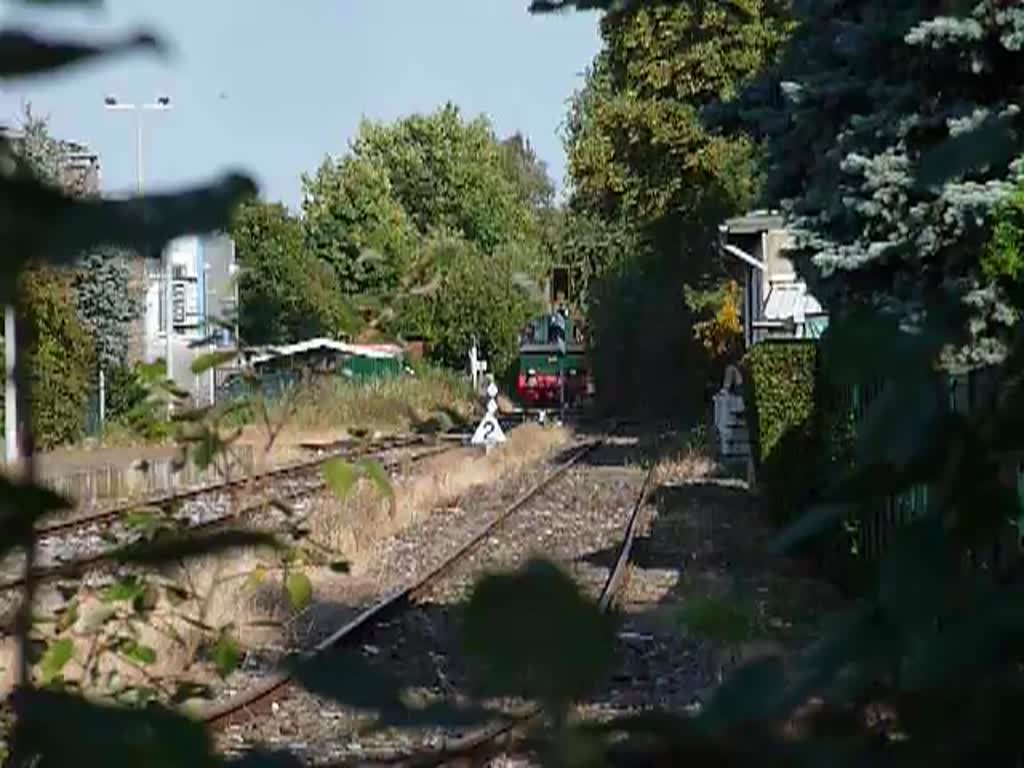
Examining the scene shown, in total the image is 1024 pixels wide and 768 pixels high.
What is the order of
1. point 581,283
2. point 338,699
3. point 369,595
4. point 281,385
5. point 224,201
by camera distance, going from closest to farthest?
point 224,201 → point 338,699 → point 281,385 → point 369,595 → point 581,283

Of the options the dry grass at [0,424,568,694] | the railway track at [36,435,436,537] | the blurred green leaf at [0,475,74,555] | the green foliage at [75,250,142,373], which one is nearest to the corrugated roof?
the dry grass at [0,424,568,694]

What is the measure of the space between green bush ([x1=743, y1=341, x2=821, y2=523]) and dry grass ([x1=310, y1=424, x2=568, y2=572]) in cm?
362

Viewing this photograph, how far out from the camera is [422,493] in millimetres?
25734

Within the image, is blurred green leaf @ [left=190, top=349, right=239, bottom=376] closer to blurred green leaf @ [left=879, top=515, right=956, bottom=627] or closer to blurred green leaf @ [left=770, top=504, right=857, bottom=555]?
blurred green leaf @ [left=770, top=504, right=857, bottom=555]

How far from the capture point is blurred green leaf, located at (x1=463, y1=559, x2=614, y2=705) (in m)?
0.95

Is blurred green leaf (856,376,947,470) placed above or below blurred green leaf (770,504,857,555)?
above

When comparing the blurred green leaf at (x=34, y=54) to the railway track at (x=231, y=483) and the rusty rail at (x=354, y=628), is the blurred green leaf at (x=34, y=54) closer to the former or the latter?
the rusty rail at (x=354, y=628)

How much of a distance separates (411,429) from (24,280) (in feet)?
10.3

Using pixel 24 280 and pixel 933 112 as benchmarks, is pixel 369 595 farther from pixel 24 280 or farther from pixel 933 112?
pixel 24 280

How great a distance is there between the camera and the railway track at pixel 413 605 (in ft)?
4.15

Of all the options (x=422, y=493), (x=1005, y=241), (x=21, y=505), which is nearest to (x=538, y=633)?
(x=21, y=505)

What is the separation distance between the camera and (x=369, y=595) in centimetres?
1565

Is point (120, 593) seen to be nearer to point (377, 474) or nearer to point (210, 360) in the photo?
point (210, 360)

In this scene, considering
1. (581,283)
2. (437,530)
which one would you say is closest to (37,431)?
(437,530)
